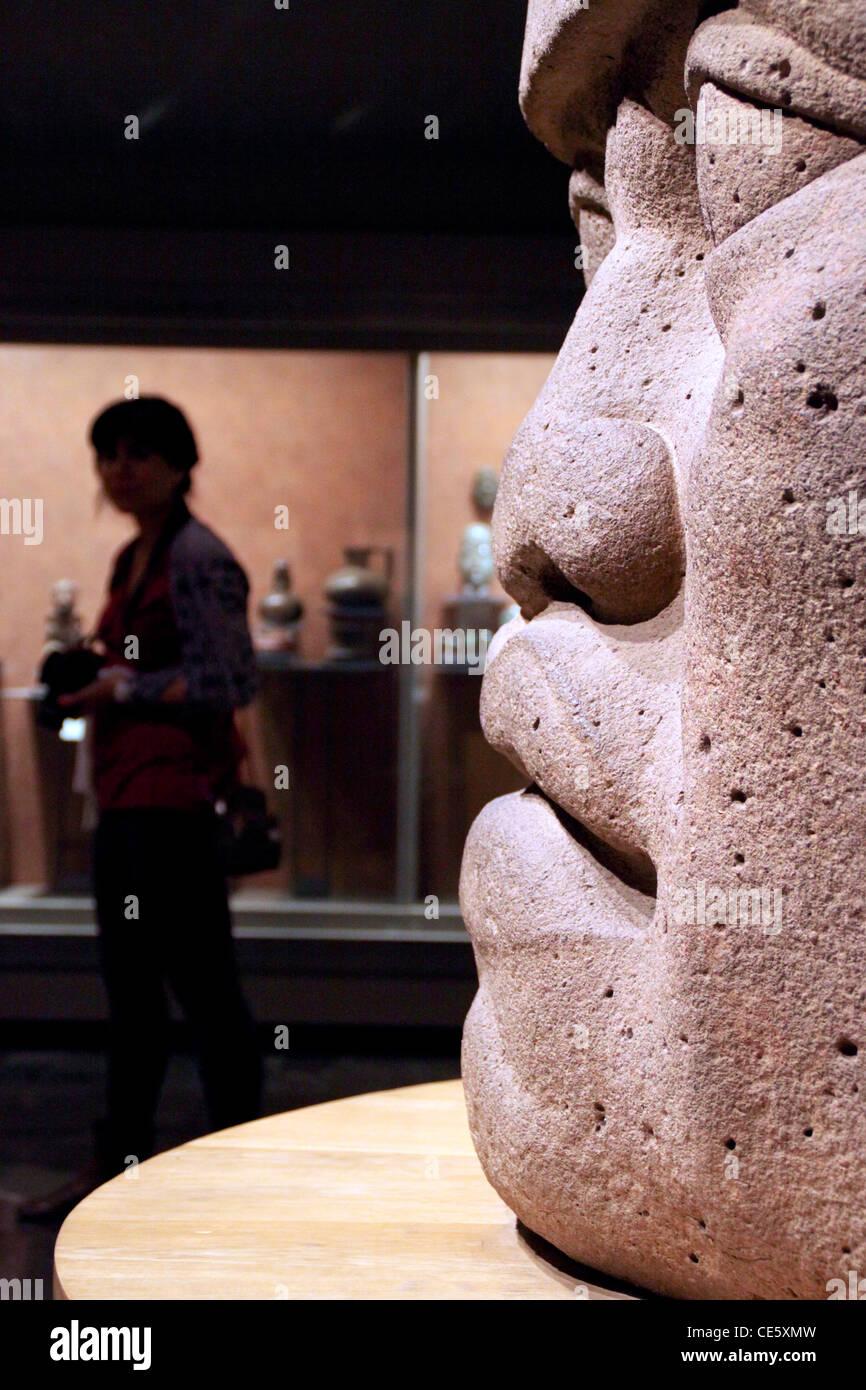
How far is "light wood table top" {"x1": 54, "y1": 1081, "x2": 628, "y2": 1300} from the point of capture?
1.72 m

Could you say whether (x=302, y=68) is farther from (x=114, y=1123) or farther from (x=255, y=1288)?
(x=255, y=1288)

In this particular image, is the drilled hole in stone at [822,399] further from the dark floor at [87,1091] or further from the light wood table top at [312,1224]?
the dark floor at [87,1091]

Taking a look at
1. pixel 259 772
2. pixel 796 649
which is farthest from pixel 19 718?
pixel 796 649

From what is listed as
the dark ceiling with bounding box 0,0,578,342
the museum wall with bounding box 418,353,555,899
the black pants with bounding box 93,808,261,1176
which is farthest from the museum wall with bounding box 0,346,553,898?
the black pants with bounding box 93,808,261,1176

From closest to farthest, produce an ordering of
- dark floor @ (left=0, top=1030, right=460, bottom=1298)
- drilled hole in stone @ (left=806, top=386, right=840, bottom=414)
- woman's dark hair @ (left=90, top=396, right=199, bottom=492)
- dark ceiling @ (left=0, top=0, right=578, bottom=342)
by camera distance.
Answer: drilled hole in stone @ (left=806, top=386, right=840, bottom=414) → woman's dark hair @ (left=90, top=396, right=199, bottom=492) → dark ceiling @ (left=0, top=0, right=578, bottom=342) → dark floor @ (left=0, top=1030, right=460, bottom=1298)

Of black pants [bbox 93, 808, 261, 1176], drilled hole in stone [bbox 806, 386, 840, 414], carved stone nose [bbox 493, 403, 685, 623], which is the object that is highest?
drilled hole in stone [bbox 806, 386, 840, 414]

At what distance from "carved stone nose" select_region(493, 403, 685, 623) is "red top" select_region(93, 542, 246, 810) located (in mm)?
1413

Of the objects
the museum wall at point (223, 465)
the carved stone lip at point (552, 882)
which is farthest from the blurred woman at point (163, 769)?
the museum wall at point (223, 465)

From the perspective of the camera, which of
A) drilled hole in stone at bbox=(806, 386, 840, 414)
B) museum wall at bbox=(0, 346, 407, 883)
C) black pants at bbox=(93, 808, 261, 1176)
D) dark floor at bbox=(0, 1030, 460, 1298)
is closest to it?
drilled hole in stone at bbox=(806, 386, 840, 414)

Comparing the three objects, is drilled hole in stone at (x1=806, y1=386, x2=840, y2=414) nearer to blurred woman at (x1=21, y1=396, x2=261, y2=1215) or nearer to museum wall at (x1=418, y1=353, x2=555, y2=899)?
blurred woman at (x1=21, y1=396, x2=261, y2=1215)

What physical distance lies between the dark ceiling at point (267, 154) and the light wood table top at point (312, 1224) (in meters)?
2.88

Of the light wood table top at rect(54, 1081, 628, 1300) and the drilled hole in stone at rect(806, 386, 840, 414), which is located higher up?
the drilled hole in stone at rect(806, 386, 840, 414)

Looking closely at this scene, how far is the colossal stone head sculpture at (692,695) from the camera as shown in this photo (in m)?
1.49

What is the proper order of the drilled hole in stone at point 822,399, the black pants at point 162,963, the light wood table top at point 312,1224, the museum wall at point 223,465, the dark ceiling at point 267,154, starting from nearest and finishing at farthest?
the drilled hole in stone at point 822,399 → the light wood table top at point 312,1224 → the black pants at point 162,963 → the dark ceiling at point 267,154 → the museum wall at point 223,465
